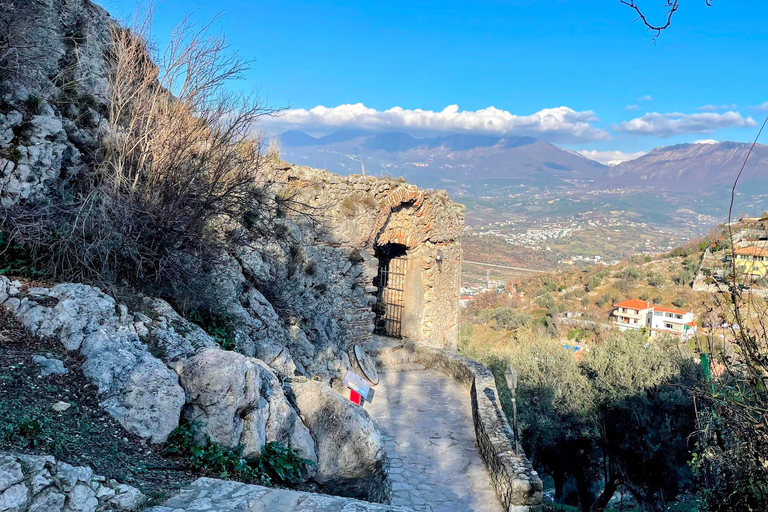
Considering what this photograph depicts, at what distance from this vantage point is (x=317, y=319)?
27.7 ft

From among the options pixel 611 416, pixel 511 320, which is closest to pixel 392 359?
pixel 611 416

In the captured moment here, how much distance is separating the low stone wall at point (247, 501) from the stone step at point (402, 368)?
7.23m

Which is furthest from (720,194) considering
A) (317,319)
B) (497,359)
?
Answer: (317,319)

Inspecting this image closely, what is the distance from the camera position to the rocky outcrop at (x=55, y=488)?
200 cm

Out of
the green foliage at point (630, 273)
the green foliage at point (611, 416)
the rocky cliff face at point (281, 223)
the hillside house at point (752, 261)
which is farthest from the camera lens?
the green foliage at point (630, 273)

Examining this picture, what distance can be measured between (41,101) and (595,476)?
1298cm

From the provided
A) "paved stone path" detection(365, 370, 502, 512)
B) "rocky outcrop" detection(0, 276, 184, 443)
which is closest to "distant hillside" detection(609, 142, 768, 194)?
"paved stone path" detection(365, 370, 502, 512)

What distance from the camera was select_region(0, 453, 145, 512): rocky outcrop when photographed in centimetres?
200

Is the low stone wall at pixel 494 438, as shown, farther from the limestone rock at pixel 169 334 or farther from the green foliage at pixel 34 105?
the green foliage at pixel 34 105

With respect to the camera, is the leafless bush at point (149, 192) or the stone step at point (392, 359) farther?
the stone step at point (392, 359)

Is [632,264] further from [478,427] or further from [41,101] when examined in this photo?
[41,101]

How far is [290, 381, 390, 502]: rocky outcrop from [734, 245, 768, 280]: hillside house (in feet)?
9.75

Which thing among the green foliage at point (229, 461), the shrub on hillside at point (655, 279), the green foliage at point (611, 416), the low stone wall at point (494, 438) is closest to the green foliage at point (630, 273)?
the shrub on hillside at point (655, 279)

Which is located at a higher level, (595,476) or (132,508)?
(132,508)
